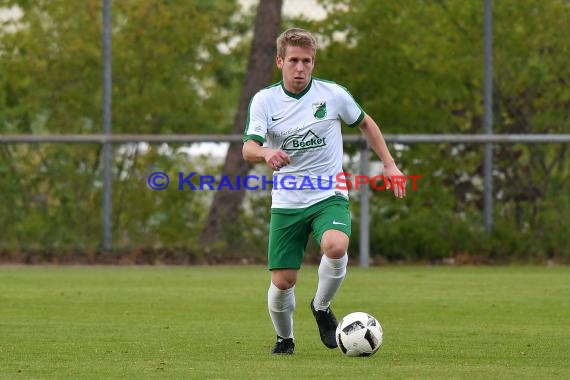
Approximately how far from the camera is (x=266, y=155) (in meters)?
7.54

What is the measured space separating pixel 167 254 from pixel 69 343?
926 cm

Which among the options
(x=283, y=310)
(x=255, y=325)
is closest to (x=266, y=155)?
(x=283, y=310)

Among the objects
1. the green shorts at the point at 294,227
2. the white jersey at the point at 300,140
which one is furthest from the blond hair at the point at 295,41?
the green shorts at the point at 294,227

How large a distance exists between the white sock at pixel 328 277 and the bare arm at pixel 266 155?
750 mm

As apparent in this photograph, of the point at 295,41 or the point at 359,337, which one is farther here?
the point at 295,41

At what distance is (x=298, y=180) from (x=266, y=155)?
2.25 ft

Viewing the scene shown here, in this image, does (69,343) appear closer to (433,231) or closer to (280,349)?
(280,349)

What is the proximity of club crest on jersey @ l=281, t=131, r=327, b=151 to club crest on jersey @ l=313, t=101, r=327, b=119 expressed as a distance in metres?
0.11

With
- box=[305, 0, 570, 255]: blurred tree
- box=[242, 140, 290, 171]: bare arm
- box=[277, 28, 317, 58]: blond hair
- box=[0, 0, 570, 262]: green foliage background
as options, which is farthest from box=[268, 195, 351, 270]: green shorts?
box=[305, 0, 570, 255]: blurred tree

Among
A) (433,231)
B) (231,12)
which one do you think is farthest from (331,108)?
(231,12)

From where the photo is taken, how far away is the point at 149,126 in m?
18.7

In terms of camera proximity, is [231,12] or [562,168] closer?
[562,168]

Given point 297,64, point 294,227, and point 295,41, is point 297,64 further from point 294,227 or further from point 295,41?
point 294,227

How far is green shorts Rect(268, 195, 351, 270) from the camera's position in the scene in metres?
8.10
